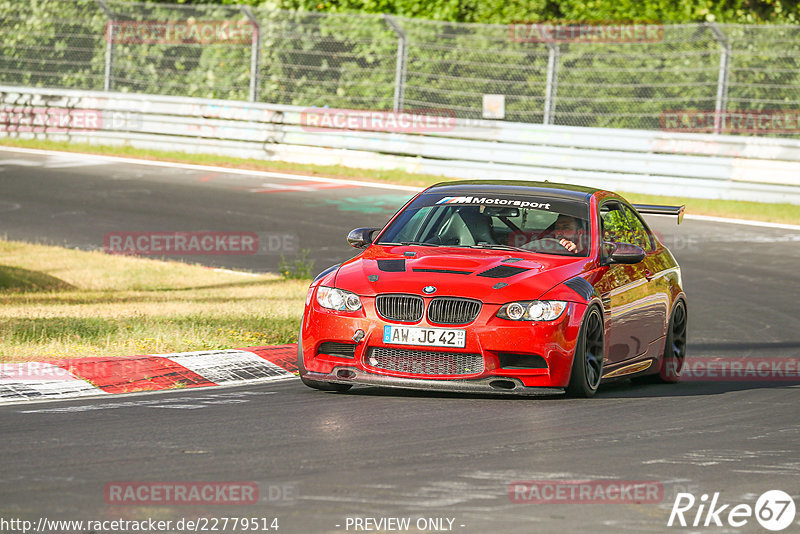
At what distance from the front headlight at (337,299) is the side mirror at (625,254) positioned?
1941 mm

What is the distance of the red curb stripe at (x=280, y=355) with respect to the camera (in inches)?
396

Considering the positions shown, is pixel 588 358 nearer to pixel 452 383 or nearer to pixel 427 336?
pixel 452 383

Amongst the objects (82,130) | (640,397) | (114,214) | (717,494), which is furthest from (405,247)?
(82,130)

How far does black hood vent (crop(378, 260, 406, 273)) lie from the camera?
28.5ft

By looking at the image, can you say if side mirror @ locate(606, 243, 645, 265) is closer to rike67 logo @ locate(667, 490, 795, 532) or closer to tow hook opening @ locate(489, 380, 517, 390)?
tow hook opening @ locate(489, 380, 517, 390)

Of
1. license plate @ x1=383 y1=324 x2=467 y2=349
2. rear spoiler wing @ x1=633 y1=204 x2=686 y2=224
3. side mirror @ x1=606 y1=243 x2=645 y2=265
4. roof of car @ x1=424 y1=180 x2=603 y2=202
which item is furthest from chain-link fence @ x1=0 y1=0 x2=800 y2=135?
license plate @ x1=383 y1=324 x2=467 y2=349

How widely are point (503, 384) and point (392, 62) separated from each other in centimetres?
1770

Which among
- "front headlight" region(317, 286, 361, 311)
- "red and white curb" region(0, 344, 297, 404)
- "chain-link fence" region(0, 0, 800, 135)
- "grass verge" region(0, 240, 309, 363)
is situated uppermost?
"chain-link fence" region(0, 0, 800, 135)

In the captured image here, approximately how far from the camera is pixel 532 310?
832cm

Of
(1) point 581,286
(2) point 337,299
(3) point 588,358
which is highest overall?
(1) point 581,286

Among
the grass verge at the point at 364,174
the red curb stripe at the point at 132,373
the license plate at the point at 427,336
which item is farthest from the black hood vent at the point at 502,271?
the grass verge at the point at 364,174

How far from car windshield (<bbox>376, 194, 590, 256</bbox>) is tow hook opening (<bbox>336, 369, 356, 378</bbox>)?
1.38 meters

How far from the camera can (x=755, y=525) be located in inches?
215

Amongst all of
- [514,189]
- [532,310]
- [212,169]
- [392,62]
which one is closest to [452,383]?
[532,310]
